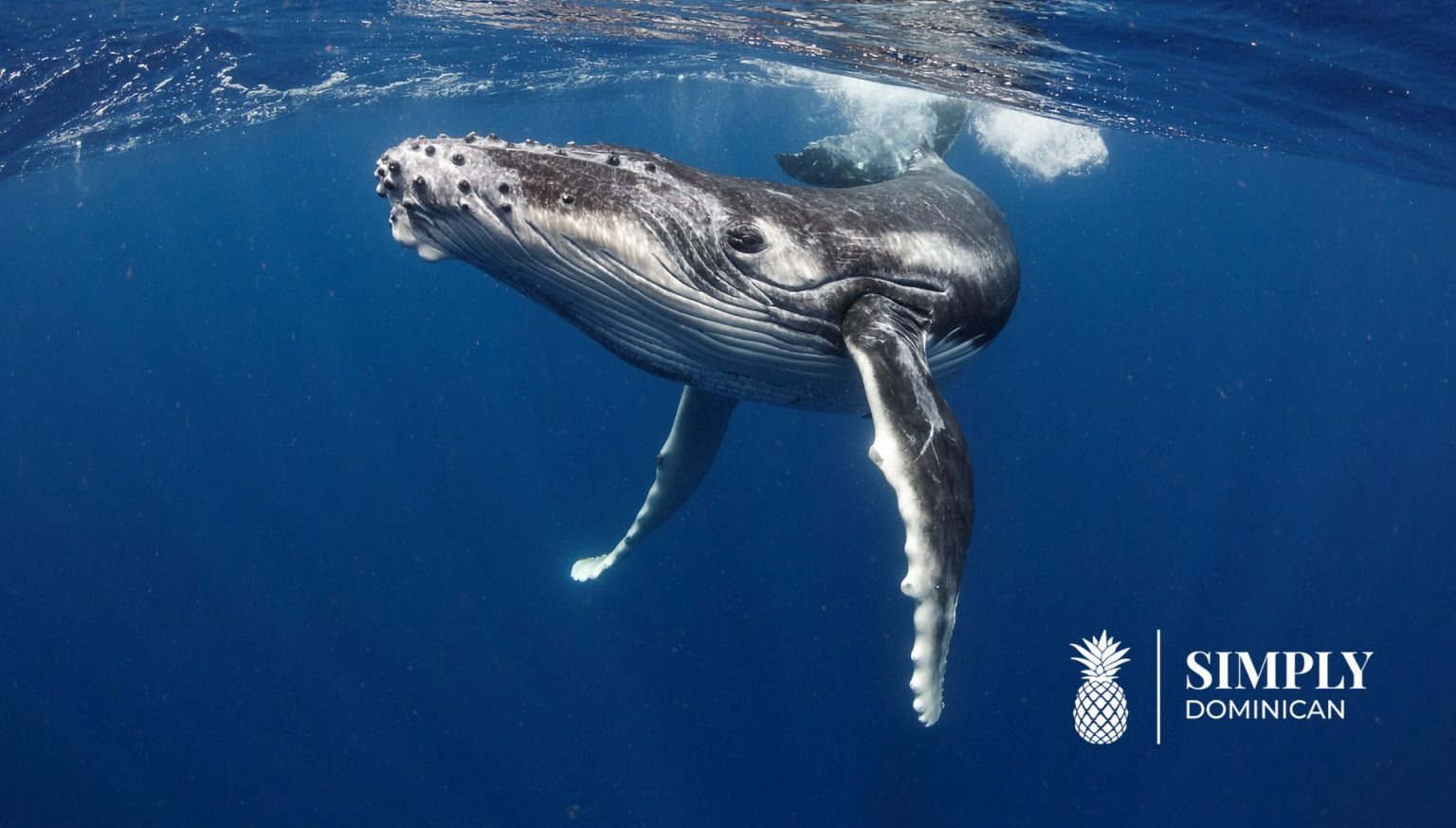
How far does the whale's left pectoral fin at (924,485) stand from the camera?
382 centimetres

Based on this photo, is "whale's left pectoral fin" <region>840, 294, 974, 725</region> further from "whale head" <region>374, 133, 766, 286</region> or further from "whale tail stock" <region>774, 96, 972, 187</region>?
"whale tail stock" <region>774, 96, 972, 187</region>

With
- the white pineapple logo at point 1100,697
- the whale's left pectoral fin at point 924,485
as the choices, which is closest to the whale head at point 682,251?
the whale's left pectoral fin at point 924,485

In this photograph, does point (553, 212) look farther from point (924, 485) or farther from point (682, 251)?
point (924, 485)

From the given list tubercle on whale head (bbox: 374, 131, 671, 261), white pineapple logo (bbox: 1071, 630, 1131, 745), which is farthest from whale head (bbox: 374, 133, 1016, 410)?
white pineapple logo (bbox: 1071, 630, 1131, 745)

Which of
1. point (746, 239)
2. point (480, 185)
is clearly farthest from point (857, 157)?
point (480, 185)

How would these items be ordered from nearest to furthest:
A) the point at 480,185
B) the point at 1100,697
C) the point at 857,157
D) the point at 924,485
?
the point at 924,485 < the point at 480,185 < the point at 857,157 < the point at 1100,697

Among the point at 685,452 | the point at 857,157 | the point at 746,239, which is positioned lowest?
the point at 685,452

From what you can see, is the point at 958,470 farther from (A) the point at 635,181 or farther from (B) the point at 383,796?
(B) the point at 383,796

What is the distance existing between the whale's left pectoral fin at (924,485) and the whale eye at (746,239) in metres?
0.84

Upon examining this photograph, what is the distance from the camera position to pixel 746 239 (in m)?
4.79

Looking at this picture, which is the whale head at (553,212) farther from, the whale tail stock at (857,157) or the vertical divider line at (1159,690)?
the vertical divider line at (1159,690)

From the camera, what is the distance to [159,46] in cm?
1622

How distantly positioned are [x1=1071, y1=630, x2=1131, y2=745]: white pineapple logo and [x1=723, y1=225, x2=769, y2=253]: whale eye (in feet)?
53.8

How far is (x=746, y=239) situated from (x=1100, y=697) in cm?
1693
